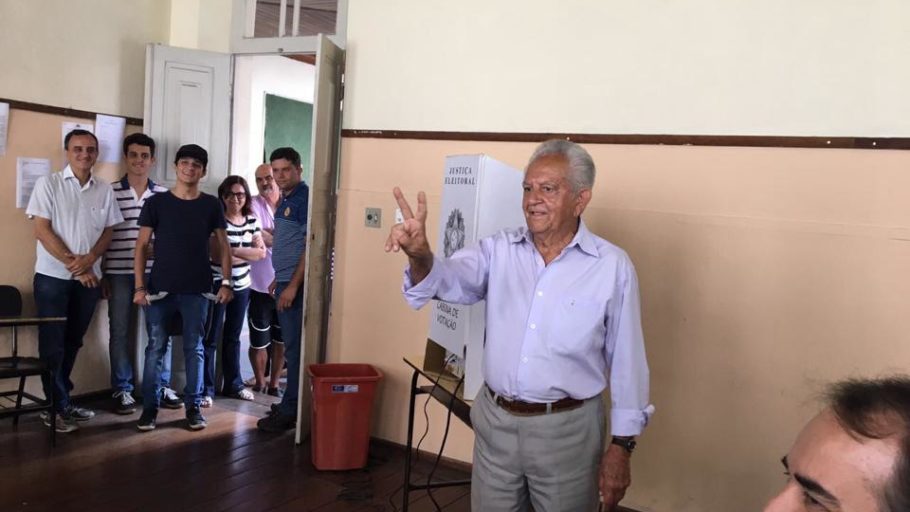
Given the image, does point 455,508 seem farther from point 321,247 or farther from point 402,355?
point 321,247

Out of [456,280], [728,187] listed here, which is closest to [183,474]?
[456,280]

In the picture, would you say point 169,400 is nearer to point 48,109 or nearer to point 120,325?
point 120,325

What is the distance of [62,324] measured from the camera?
155 inches

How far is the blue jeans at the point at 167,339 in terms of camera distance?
155 inches

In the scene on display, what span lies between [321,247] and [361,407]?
37.1 inches

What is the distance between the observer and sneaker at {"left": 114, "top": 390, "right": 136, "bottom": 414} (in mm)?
4238

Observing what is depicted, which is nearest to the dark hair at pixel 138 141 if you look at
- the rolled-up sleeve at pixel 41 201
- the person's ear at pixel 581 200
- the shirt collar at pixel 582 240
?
the rolled-up sleeve at pixel 41 201

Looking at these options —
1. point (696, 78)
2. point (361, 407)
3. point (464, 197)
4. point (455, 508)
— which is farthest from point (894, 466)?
point (361, 407)

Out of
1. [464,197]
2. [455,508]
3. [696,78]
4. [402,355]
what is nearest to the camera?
[464,197]

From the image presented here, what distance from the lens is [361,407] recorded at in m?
3.61

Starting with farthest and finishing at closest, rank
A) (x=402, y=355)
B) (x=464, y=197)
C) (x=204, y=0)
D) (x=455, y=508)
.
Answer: (x=204, y=0)
(x=402, y=355)
(x=455, y=508)
(x=464, y=197)

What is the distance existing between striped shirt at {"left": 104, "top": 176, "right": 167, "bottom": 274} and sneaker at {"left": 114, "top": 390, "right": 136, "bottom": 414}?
0.75m

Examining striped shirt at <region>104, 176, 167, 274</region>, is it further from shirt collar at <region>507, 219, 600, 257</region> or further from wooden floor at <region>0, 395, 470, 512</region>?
shirt collar at <region>507, 219, 600, 257</region>

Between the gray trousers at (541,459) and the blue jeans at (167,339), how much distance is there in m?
2.51
